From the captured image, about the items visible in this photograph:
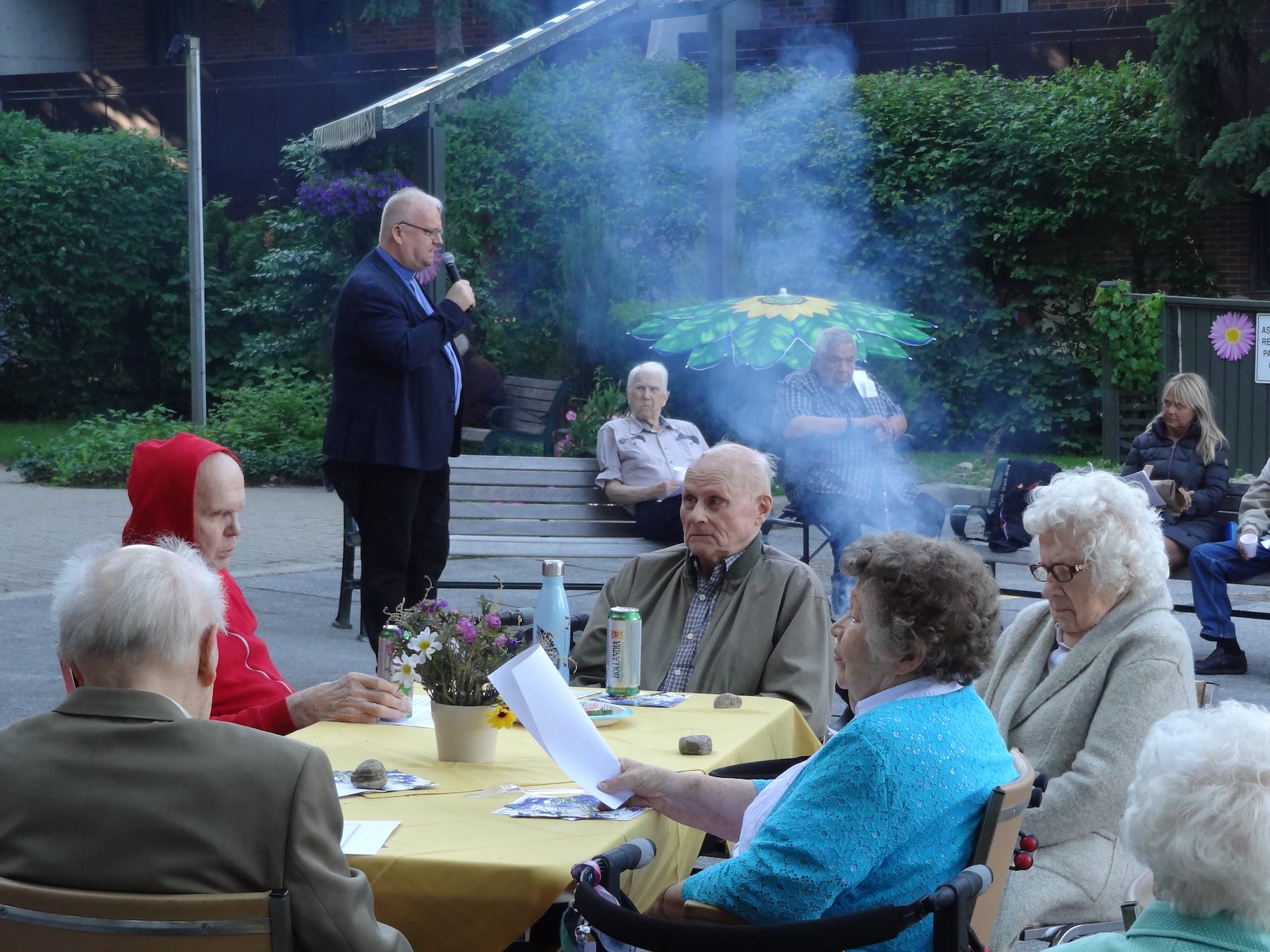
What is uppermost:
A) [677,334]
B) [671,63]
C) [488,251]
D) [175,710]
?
[671,63]

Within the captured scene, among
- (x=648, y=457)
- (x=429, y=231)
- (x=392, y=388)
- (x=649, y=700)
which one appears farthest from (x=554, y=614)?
(x=648, y=457)

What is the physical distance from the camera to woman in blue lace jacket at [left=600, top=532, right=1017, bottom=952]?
8.11ft

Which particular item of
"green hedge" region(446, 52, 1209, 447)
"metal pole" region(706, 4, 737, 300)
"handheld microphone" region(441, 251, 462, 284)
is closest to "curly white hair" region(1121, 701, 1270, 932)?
"handheld microphone" region(441, 251, 462, 284)

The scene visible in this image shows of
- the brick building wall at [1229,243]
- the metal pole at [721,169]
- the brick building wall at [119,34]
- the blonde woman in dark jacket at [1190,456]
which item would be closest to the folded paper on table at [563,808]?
the blonde woman in dark jacket at [1190,456]

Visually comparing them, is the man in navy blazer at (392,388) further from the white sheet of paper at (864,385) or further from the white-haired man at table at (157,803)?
the white-haired man at table at (157,803)

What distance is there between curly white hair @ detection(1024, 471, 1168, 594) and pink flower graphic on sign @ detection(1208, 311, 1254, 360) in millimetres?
11286

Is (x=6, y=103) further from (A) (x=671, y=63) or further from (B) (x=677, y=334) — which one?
(B) (x=677, y=334)

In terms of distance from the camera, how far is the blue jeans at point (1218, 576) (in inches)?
303

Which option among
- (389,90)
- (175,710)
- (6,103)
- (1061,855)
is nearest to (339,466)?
(1061,855)

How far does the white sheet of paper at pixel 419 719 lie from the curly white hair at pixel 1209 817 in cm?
177

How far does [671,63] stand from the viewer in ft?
58.2

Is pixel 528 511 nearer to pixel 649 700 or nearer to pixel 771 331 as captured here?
pixel 771 331

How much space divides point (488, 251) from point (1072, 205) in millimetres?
6592

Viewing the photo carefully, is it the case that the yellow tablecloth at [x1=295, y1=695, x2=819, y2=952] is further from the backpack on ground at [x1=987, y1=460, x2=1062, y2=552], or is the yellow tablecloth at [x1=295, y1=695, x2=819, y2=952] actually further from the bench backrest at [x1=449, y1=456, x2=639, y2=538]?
the backpack on ground at [x1=987, y1=460, x2=1062, y2=552]
